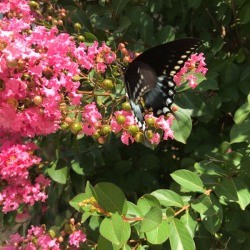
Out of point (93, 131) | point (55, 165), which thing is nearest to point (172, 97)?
point (93, 131)

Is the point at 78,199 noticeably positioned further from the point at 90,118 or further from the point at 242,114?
the point at 242,114

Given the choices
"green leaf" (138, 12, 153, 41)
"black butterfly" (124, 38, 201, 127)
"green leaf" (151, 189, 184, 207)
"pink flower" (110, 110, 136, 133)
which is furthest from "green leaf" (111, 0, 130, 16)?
"green leaf" (151, 189, 184, 207)

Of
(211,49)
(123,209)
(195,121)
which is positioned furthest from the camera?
(195,121)

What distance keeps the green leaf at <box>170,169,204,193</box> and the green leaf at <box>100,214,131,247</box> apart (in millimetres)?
293

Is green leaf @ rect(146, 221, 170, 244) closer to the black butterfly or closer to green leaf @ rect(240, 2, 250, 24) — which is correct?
the black butterfly

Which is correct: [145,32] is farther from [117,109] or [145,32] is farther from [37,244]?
[37,244]

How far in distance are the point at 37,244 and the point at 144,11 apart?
1.14 meters

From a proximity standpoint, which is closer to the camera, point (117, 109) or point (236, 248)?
point (117, 109)

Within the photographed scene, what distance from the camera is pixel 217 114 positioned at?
192 centimetres

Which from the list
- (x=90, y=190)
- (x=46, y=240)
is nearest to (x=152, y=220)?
(x=90, y=190)

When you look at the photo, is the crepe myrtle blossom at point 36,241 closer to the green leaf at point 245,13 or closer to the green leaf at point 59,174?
the green leaf at point 59,174

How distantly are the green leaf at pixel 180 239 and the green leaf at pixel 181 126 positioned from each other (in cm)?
37

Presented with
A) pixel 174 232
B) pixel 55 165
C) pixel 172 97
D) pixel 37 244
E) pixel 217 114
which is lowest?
pixel 37 244

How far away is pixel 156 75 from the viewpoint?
1492 millimetres
